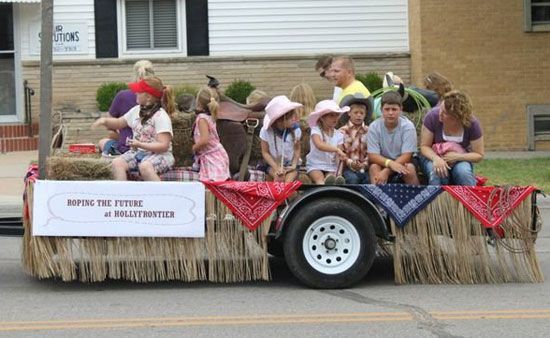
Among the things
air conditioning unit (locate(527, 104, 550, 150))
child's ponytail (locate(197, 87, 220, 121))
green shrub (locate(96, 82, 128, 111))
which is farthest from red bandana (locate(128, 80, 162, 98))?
air conditioning unit (locate(527, 104, 550, 150))

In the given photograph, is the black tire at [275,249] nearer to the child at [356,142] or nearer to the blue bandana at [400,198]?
the child at [356,142]

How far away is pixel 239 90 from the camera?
818 inches

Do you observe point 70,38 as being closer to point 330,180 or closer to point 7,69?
point 7,69

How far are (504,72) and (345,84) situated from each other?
1121 cm

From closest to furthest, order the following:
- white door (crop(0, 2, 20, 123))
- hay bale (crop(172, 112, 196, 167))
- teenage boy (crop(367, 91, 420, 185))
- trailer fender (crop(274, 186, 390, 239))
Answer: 1. trailer fender (crop(274, 186, 390, 239))
2. teenage boy (crop(367, 91, 420, 185))
3. hay bale (crop(172, 112, 196, 167))
4. white door (crop(0, 2, 20, 123))

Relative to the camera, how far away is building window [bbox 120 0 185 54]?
21.3 metres

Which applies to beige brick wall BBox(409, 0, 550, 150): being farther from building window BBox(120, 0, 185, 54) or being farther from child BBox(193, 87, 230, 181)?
child BBox(193, 87, 230, 181)

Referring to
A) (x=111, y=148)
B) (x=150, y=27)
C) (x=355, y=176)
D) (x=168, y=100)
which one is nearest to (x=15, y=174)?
(x=150, y=27)

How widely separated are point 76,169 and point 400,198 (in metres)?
2.79

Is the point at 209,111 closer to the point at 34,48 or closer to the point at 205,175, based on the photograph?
the point at 205,175

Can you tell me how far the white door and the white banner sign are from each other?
13.8 meters

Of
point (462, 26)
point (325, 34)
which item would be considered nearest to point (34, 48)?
point (325, 34)

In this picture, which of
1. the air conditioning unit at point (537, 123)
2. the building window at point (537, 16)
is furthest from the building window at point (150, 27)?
the air conditioning unit at point (537, 123)

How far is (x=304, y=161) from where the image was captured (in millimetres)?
9148
